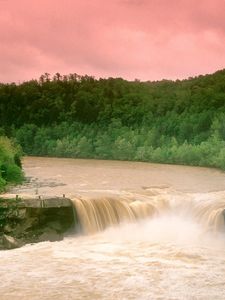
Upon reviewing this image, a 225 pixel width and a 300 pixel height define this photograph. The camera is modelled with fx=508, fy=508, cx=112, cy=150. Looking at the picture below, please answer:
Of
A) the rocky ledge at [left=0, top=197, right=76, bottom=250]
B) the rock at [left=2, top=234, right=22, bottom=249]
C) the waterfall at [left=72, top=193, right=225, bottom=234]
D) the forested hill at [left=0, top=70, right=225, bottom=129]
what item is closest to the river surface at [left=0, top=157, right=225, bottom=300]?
the waterfall at [left=72, top=193, right=225, bottom=234]

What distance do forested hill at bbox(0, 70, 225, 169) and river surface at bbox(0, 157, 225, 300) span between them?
99.1ft

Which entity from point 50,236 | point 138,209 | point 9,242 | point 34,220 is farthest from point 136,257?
point 138,209

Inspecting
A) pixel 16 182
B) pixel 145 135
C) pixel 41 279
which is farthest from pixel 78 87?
pixel 41 279

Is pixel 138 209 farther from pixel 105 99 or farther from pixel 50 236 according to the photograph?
pixel 105 99

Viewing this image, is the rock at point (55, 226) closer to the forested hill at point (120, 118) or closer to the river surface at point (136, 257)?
the river surface at point (136, 257)

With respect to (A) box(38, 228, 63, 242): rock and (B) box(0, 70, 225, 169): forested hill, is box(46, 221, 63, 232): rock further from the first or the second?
(B) box(0, 70, 225, 169): forested hill

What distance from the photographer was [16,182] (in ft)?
112

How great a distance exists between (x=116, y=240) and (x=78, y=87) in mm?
104824

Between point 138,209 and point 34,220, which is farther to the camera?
point 138,209

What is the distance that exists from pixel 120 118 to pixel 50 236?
78180 mm

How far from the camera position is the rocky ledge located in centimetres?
2272

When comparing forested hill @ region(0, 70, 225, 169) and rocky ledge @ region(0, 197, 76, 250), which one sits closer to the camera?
rocky ledge @ region(0, 197, 76, 250)

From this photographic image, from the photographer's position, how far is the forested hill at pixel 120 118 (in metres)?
72.6

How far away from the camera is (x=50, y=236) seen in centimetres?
2356
